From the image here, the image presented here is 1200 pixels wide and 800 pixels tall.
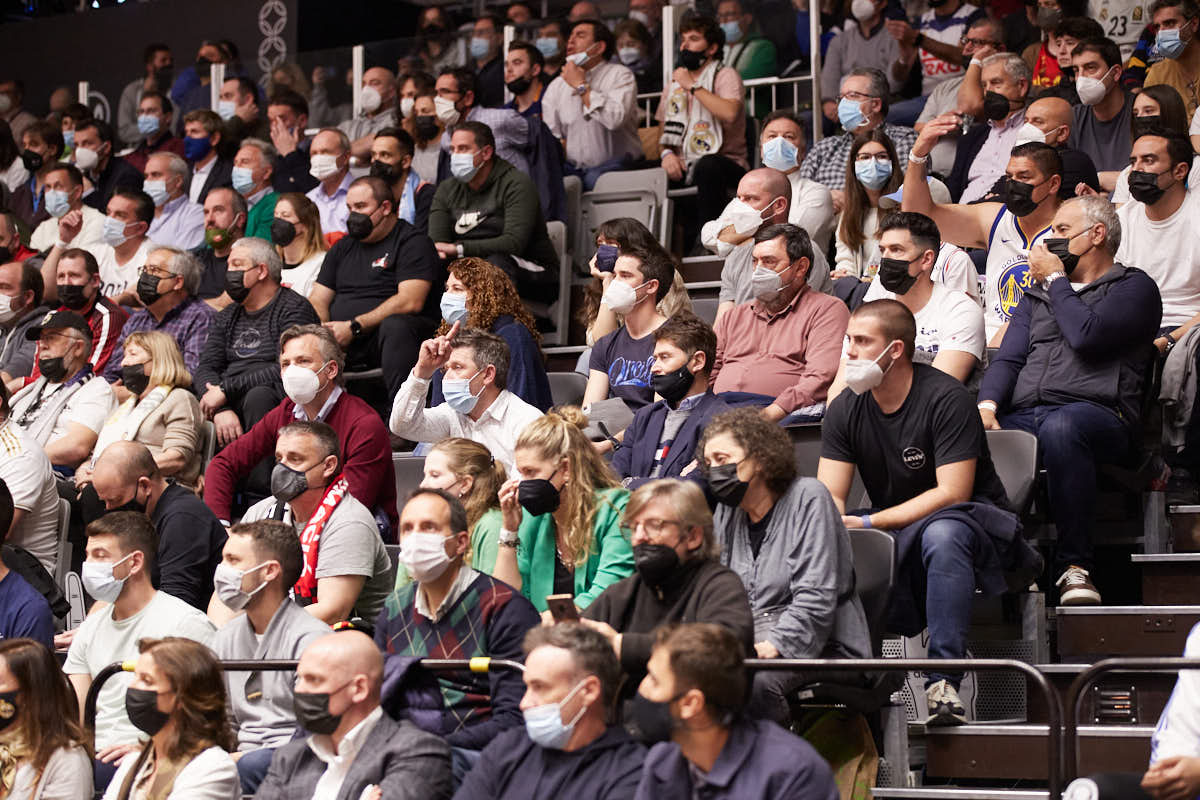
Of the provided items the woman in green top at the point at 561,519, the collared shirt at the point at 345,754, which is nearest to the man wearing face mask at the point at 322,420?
the woman in green top at the point at 561,519

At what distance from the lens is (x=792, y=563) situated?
454 cm

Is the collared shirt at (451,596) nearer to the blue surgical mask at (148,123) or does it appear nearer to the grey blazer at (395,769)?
the grey blazer at (395,769)

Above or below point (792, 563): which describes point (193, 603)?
below

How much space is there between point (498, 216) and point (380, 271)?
2.17 ft

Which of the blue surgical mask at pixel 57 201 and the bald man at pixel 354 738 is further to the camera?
the blue surgical mask at pixel 57 201

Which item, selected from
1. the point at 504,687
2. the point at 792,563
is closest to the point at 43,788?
the point at 504,687

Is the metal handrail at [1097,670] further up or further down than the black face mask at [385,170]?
further down

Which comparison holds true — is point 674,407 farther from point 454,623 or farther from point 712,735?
point 712,735

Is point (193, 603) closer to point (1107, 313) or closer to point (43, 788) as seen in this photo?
point (43, 788)

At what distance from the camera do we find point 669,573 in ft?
14.2

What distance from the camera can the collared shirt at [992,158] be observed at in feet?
25.6

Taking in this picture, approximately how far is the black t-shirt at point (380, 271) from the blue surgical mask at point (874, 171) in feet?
6.47

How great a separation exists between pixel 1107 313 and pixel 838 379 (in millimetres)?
935

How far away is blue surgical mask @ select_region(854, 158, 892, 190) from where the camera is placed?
24.0 ft
